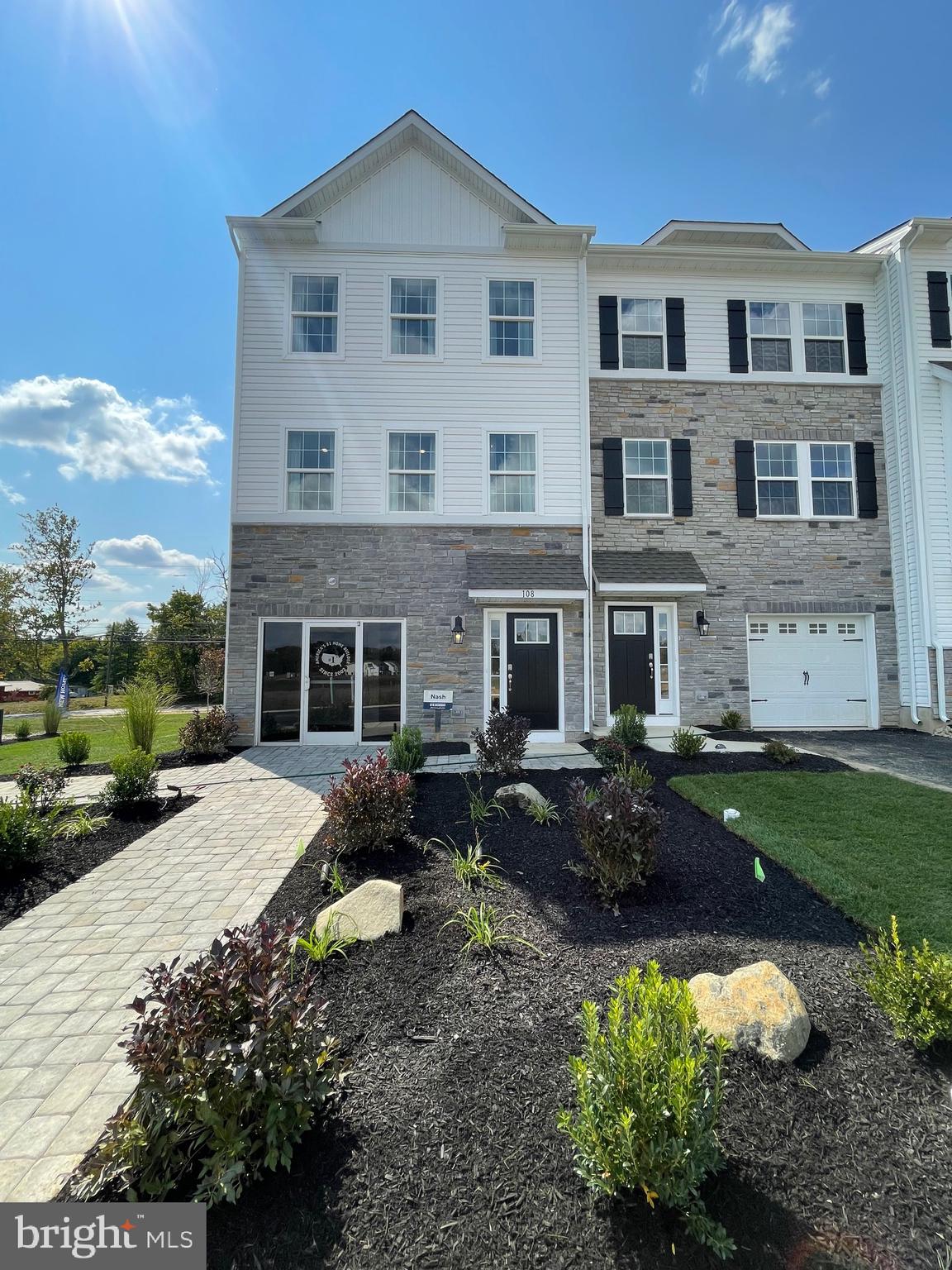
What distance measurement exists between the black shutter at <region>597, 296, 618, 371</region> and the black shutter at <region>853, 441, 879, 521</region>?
549cm

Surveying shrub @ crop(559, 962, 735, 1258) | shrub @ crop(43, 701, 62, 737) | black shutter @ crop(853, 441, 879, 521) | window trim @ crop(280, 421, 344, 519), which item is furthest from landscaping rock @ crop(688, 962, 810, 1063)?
shrub @ crop(43, 701, 62, 737)

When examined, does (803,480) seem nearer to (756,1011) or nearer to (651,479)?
(651,479)

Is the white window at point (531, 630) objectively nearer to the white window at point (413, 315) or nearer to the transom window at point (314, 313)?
the white window at point (413, 315)

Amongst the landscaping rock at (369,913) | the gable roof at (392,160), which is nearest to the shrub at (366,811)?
the landscaping rock at (369,913)

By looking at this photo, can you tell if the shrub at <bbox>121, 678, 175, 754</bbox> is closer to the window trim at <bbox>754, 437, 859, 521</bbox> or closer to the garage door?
the garage door

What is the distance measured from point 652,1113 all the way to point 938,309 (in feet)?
50.9

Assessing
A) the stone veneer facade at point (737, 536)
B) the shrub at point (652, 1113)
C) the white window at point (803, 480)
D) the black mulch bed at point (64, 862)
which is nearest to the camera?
the shrub at point (652, 1113)

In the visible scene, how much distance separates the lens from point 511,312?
428 inches

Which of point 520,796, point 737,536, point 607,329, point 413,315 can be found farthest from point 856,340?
point 520,796

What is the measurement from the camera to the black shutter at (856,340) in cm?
1163

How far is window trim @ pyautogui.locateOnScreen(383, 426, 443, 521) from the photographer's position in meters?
10.5

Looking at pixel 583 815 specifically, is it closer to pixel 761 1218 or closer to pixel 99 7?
pixel 761 1218

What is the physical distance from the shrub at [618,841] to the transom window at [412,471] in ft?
25.6

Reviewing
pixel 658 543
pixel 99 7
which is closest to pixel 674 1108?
pixel 658 543
